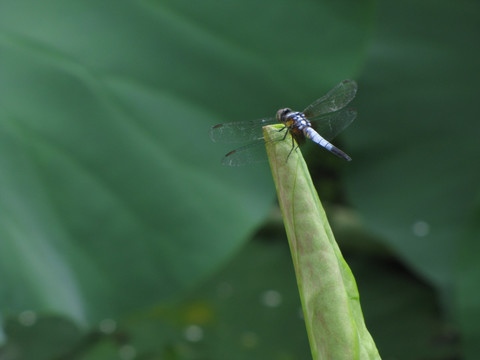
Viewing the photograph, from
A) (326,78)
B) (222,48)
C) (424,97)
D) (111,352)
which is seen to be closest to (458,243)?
(424,97)

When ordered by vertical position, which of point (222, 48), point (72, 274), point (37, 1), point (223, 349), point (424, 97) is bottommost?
point (223, 349)

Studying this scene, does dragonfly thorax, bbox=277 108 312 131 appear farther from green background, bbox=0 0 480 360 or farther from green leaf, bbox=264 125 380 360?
green background, bbox=0 0 480 360

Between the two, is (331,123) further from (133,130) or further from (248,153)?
(133,130)

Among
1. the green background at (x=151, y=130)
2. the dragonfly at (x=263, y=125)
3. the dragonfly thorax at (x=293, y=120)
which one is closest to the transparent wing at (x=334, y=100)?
the dragonfly at (x=263, y=125)

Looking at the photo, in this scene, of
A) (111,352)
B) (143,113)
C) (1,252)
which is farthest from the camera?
(111,352)

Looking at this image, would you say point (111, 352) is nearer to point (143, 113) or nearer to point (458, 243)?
point (143, 113)

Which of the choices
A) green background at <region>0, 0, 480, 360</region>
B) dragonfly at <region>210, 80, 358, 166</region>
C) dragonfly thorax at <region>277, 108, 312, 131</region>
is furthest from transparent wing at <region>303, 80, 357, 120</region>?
green background at <region>0, 0, 480, 360</region>
